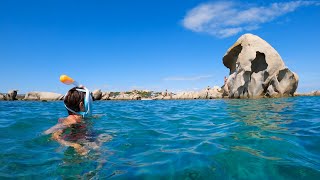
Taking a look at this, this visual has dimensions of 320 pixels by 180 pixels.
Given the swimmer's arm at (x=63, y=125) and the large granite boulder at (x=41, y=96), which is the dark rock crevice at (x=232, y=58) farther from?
the swimmer's arm at (x=63, y=125)

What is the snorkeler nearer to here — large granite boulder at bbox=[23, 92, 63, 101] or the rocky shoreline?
the rocky shoreline

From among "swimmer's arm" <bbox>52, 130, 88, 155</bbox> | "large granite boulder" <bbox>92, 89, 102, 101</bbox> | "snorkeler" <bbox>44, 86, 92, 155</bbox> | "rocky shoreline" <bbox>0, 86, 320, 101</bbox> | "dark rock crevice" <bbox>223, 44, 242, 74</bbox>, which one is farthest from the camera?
"large granite boulder" <bbox>92, 89, 102, 101</bbox>

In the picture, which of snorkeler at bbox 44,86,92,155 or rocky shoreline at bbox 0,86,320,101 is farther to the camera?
rocky shoreline at bbox 0,86,320,101

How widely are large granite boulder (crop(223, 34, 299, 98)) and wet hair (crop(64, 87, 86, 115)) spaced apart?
29099 mm

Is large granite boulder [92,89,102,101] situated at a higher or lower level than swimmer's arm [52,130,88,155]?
higher

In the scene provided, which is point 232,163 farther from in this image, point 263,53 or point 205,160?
point 263,53

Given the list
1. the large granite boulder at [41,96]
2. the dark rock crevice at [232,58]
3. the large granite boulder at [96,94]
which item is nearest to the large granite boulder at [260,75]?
the dark rock crevice at [232,58]

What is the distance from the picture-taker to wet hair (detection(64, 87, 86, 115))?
517 cm

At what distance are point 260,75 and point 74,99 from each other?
99.0ft

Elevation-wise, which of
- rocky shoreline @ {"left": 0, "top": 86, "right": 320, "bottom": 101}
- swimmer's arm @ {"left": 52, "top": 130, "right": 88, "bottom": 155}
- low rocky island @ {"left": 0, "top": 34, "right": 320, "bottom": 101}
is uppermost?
low rocky island @ {"left": 0, "top": 34, "right": 320, "bottom": 101}

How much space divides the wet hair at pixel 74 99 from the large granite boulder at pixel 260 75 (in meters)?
29.1

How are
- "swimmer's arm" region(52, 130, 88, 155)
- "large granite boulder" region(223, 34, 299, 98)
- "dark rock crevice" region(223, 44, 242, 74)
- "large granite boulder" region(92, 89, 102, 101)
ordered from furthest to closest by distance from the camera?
"large granite boulder" region(92, 89, 102, 101) → "dark rock crevice" region(223, 44, 242, 74) → "large granite boulder" region(223, 34, 299, 98) → "swimmer's arm" region(52, 130, 88, 155)

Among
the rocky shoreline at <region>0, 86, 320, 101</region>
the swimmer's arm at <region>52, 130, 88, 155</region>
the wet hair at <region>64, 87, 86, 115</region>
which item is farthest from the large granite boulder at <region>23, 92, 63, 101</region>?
the swimmer's arm at <region>52, 130, 88, 155</region>

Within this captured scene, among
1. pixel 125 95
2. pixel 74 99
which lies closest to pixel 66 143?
pixel 74 99
